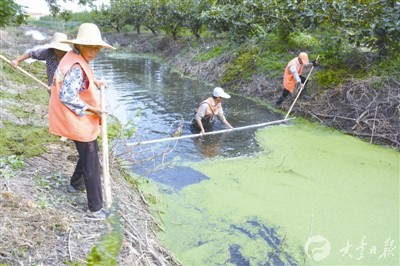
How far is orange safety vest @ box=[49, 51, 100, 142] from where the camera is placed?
2682 millimetres

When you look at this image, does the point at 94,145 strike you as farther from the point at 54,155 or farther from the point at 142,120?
the point at 142,120

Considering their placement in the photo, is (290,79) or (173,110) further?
(173,110)

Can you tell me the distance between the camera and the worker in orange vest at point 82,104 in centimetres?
267

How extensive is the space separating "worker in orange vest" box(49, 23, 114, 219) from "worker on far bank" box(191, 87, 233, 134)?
10.6 feet

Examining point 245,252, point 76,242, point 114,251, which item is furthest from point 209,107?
point 114,251

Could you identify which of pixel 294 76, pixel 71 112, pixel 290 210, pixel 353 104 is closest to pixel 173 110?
pixel 294 76

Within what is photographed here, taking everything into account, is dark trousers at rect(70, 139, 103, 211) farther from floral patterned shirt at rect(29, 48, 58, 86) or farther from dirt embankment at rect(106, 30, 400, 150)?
dirt embankment at rect(106, 30, 400, 150)

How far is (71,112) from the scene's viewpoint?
2740mm

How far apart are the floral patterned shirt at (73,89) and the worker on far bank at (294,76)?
18.3 ft

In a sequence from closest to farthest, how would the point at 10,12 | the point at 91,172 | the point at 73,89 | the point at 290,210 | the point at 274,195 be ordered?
the point at 73,89
the point at 91,172
the point at 290,210
the point at 274,195
the point at 10,12

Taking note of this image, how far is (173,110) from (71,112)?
214 inches

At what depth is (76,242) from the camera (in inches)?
102

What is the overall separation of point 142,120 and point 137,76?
5.78 metres

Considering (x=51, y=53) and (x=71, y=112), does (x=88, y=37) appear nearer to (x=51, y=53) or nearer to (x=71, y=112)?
(x=71, y=112)
